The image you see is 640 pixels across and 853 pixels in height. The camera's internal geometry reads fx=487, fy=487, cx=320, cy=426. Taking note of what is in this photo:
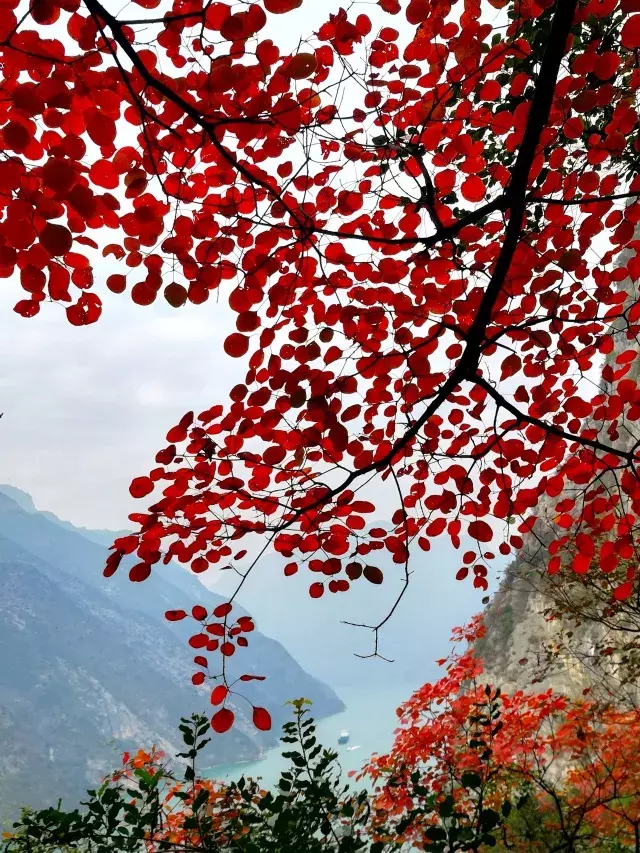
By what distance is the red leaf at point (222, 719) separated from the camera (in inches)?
85.0

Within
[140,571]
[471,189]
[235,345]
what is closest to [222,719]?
[140,571]

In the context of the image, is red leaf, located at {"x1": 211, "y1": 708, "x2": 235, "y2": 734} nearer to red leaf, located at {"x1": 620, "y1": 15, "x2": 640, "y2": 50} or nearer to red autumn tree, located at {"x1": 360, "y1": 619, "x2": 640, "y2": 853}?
red autumn tree, located at {"x1": 360, "y1": 619, "x2": 640, "y2": 853}

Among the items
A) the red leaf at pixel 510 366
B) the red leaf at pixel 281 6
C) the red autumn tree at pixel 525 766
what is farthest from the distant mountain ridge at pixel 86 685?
the red leaf at pixel 281 6

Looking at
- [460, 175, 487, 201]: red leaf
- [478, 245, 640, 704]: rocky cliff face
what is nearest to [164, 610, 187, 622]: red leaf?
[460, 175, 487, 201]: red leaf

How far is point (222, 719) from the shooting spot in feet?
7.24

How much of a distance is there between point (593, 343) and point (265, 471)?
259 centimetres

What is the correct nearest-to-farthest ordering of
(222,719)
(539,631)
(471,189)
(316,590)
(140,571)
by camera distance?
(222,719) < (140,571) < (471,189) < (316,590) < (539,631)

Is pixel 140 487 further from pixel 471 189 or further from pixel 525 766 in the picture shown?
pixel 525 766

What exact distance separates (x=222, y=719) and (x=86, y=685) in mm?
62109

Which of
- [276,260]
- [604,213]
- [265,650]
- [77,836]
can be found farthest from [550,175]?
[265,650]

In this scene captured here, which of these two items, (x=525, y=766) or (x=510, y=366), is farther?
(x=525, y=766)

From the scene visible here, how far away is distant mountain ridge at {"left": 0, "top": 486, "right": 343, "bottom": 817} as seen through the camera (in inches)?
1684

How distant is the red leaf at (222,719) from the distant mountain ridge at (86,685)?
37.4m

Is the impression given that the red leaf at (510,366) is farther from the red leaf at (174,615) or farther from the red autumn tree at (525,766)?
the red autumn tree at (525,766)
